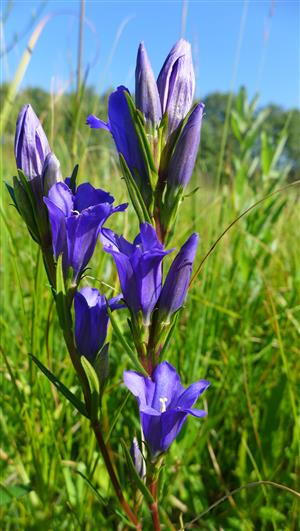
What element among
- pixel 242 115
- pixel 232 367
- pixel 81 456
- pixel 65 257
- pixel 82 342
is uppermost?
pixel 242 115

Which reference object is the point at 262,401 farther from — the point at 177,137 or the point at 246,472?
the point at 177,137

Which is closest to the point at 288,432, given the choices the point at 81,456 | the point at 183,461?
the point at 183,461

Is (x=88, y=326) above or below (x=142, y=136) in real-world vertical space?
below

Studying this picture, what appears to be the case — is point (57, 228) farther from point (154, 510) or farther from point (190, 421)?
point (190, 421)

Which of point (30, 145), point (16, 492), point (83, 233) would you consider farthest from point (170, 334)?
point (16, 492)

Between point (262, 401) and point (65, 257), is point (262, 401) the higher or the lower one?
the lower one
